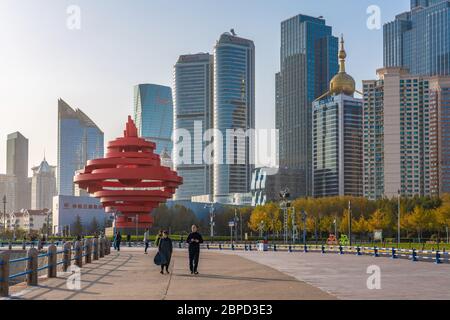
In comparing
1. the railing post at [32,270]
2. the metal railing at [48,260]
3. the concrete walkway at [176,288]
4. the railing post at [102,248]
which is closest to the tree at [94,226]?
the railing post at [102,248]

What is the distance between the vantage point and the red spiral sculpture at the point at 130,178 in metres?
105

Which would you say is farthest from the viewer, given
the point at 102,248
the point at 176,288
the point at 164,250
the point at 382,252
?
the point at 382,252

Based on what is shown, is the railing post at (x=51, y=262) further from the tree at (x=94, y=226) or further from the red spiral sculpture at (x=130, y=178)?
the tree at (x=94, y=226)

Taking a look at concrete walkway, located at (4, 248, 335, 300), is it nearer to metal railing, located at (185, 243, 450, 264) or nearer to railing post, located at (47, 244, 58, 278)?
railing post, located at (47, 244, 58, 278)

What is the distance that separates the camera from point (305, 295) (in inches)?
698

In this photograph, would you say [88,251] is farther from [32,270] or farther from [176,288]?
[176,288]

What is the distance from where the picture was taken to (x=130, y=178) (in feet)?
340

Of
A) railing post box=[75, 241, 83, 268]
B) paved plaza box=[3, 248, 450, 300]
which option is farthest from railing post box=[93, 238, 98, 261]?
paved plaza box=[3, 248, 450, 300]

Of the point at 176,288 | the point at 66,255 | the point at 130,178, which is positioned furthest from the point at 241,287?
the point at 130,178
